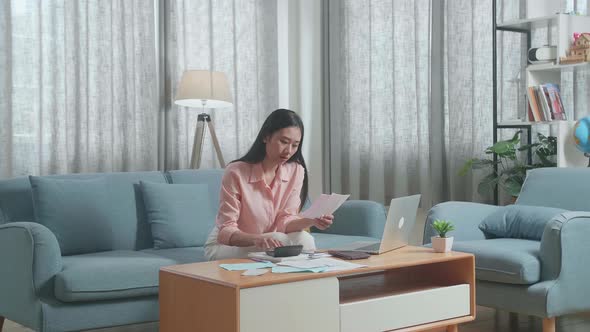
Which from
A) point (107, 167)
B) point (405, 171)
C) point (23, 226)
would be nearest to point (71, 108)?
point (107, 167)

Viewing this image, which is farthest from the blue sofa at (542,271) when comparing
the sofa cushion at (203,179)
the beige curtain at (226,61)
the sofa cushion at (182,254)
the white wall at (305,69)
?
the white wall at (305,69)

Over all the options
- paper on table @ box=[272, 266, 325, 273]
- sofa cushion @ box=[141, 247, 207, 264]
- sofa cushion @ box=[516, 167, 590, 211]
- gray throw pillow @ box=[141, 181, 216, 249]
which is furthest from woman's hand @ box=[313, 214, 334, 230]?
sofa cushion @ box=[516, 167, 590, 211]

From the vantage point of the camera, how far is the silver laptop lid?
9.32 feet

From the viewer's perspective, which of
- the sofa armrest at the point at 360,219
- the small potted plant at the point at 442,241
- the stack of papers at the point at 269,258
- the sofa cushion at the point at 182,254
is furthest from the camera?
the sofa armrest at the point at 360,219

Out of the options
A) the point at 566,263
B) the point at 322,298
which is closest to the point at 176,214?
the point at 322,298

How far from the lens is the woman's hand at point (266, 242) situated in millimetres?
2885

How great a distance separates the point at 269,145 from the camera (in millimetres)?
3080

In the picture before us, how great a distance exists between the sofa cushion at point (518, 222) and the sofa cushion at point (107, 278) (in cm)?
153

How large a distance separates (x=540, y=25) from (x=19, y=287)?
3.19m

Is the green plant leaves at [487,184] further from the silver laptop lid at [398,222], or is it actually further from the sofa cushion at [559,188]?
the silver laptop lid at [398,222]

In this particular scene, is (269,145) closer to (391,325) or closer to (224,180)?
(224,180)

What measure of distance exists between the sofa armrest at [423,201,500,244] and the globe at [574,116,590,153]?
639mm

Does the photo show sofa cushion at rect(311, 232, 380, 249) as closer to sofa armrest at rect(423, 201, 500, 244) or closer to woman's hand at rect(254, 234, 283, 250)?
sofa armrest at rect(423, 201, 500, 244)

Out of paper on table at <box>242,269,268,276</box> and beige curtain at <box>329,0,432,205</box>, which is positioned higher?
beige curtain at <box>329,0,432,205</box>
